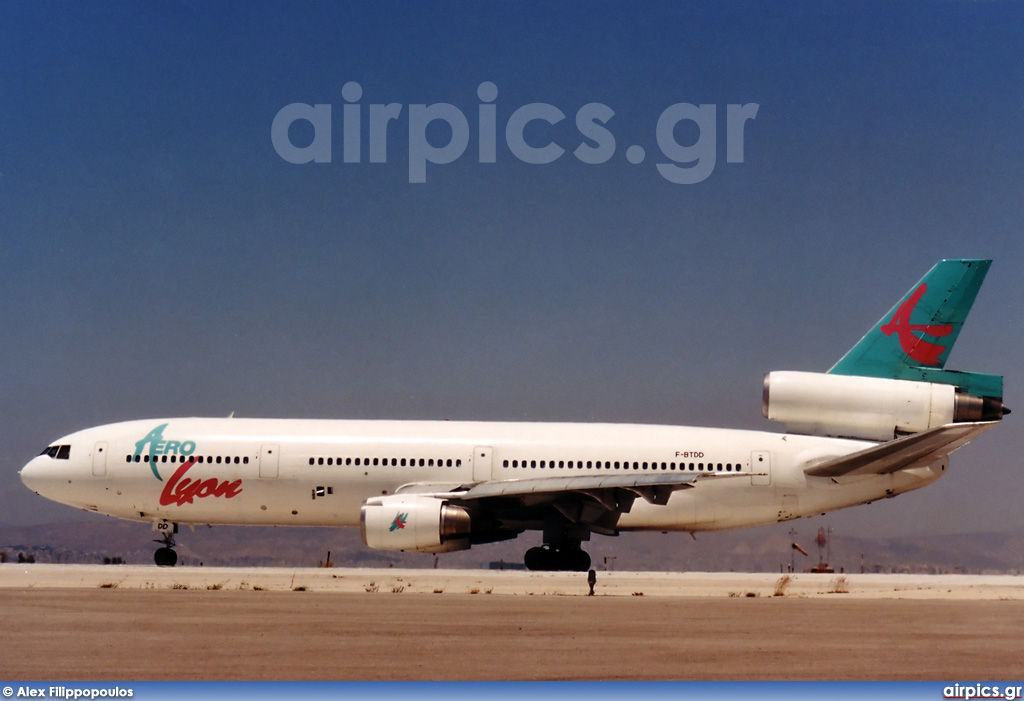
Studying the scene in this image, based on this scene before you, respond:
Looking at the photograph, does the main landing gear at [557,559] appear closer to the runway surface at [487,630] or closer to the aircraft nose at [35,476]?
the runway surface at [487,630]

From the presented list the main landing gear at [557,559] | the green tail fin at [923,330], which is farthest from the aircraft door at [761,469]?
the main landing gear at [557,559]

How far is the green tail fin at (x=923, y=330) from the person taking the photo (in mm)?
32281

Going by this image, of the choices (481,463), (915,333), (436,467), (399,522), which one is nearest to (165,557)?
(436,467)

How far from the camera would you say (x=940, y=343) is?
32375 mm

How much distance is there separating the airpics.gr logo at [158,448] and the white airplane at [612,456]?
0.04m

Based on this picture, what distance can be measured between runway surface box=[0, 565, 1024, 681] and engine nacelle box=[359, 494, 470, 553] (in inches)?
74.6

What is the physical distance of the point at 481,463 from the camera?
1237 inches

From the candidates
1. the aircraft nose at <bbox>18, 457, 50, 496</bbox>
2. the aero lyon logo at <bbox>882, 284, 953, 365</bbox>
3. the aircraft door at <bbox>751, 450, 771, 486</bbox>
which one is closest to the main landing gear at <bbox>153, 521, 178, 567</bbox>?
the aircraft nose at <bbox>18, 457, 50, 496</bbox>

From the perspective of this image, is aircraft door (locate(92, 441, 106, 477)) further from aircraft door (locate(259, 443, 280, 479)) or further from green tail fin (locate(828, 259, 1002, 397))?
green tail fin (locate(828, 259, 1002, 397))

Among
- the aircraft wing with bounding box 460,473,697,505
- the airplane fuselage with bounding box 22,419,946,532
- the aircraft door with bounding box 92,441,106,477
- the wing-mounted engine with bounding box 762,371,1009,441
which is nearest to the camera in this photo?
the aircraft wing with bounding box 460,473,697,505

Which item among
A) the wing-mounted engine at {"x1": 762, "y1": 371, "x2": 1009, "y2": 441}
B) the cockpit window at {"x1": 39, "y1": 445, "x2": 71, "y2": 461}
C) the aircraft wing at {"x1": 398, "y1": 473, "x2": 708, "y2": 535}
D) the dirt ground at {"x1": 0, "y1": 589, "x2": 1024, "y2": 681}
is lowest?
the dirt ground at {"x1": 0, "y1": 589, "x2": 1024, "y2": 681}

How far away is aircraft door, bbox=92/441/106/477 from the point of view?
32.6 m

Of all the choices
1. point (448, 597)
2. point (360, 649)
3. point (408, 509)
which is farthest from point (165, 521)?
point (360, 649)

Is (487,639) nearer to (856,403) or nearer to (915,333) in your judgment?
(856,403)
